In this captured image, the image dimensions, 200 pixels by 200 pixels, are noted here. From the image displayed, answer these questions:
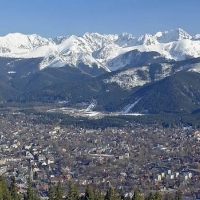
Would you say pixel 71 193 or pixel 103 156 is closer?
pixel 71 193

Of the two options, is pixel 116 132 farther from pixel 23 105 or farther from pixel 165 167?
pixel 23 105

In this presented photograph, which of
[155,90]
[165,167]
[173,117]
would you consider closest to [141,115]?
[173,117]

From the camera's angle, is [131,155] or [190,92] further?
[190,92]

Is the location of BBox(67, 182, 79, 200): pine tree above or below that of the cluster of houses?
above

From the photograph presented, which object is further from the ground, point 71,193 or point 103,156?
point 71,193

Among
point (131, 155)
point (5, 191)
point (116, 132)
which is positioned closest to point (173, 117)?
point (116, 132)

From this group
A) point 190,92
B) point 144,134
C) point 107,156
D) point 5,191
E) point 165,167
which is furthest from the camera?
point 190,92

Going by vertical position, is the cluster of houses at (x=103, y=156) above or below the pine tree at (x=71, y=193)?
below

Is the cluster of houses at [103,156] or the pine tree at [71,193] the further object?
the cluster of houses at [103,156]

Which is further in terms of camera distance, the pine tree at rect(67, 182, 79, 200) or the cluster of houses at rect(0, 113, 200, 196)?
the cluster of houses at rect(0, 113, 200, 196)

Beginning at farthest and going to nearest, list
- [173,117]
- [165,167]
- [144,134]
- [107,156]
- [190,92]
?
[190,92]
[173,117]
[144,134]
[107,156]
[165,167]
